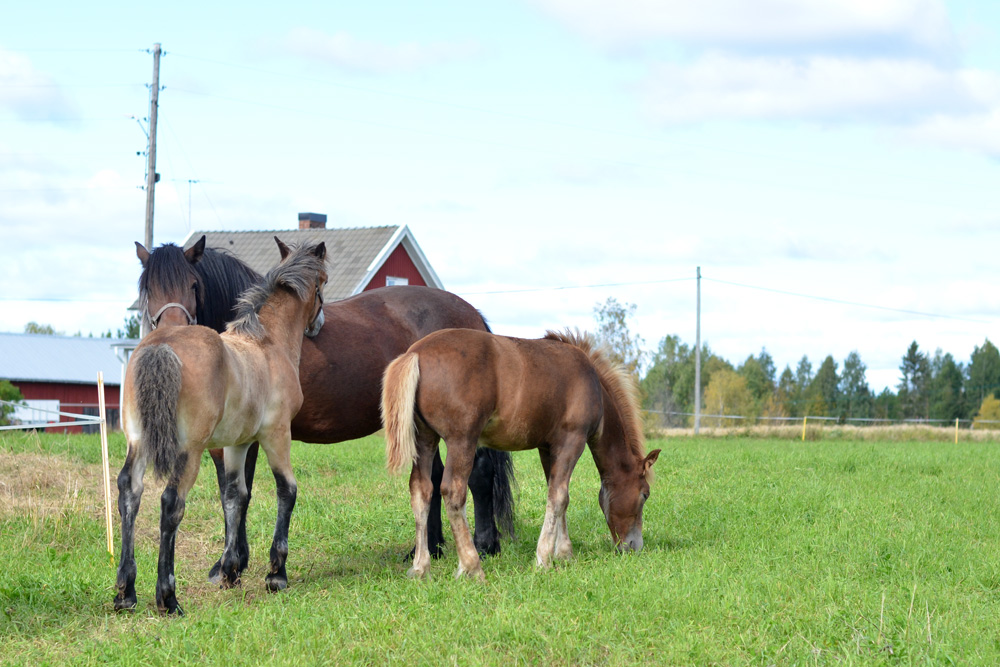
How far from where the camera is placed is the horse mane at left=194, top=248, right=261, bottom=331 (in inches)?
271

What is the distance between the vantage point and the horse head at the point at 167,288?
245 inches

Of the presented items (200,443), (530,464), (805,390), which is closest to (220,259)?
(200,443)

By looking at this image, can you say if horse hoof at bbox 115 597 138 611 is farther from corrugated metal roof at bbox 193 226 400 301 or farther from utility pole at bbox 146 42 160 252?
corrugated metal roof at bbox 193 226 400 301

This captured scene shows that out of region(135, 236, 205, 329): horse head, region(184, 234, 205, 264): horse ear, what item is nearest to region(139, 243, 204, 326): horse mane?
region(135, 236, 205, 329): horse head

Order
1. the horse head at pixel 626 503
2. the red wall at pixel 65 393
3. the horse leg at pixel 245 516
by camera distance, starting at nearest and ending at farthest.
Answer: the horse leg at pixel 245 516
the horse head at pixel 626 503
the red wall at pixel 65 393

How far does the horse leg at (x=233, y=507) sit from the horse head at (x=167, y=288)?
1012 millimetres

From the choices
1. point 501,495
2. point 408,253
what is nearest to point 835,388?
point 408,253

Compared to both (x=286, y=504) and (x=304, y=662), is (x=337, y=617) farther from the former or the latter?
(x=286, y=504)

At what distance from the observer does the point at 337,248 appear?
30062mm

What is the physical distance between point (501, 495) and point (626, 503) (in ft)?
3.86

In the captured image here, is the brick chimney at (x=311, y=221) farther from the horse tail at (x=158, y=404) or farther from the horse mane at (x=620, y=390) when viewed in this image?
the horse tail at (x=158, y=404)

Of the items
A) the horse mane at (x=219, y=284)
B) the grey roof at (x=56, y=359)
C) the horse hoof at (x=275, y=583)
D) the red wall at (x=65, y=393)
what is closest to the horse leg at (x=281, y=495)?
the horse hoof at (x=275, y=583)

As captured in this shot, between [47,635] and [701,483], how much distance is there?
8098 mm

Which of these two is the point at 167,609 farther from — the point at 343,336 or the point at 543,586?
the point at 343,336
